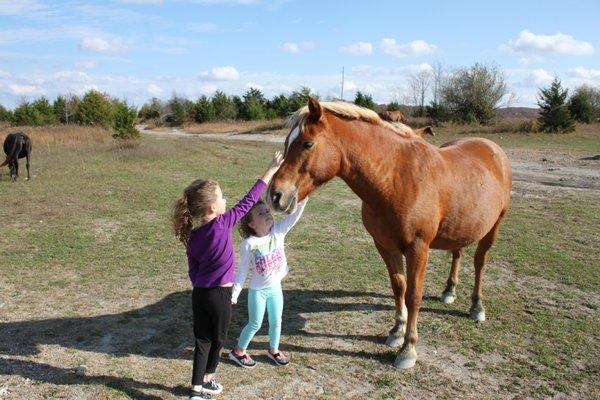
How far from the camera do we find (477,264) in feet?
15.8

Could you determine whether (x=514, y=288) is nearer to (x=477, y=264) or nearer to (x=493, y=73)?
(x=477, y=264)

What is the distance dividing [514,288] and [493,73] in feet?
117

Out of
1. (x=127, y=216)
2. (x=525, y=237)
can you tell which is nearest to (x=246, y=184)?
(x=127, y=216)

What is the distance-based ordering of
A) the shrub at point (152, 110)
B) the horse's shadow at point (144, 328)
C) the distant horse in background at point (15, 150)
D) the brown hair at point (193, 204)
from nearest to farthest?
the brown hair at point (193, 204)
the horse's shadow at point (144, 328)
the distant horse in background at point (15, 150)
the shrub at point (152, 110)

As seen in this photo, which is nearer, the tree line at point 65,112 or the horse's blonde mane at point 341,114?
the horse's blonde mane at point 341,114

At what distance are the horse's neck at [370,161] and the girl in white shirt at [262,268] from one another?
455mm

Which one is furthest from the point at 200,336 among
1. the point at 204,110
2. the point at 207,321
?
the point at 204,110

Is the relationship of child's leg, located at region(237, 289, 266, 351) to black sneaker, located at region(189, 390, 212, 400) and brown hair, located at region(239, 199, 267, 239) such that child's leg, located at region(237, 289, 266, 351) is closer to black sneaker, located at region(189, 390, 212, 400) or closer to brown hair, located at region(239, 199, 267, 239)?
brown hair, located at region(239, 199, 267, 239)

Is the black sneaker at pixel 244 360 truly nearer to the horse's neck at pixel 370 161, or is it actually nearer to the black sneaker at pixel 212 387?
the black sneaker at pixel 212 387

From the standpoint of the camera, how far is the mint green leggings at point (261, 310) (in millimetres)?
3521

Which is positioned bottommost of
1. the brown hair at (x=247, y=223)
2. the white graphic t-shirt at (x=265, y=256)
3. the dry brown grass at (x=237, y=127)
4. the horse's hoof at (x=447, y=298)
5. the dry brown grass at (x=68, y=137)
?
the horse's hoof at (x=447, y=298)

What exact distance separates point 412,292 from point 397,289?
429 millimetres

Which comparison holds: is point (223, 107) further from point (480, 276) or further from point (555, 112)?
point (480, 276)

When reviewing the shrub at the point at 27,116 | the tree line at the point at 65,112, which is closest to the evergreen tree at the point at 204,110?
the tree line at the point at 65,112
